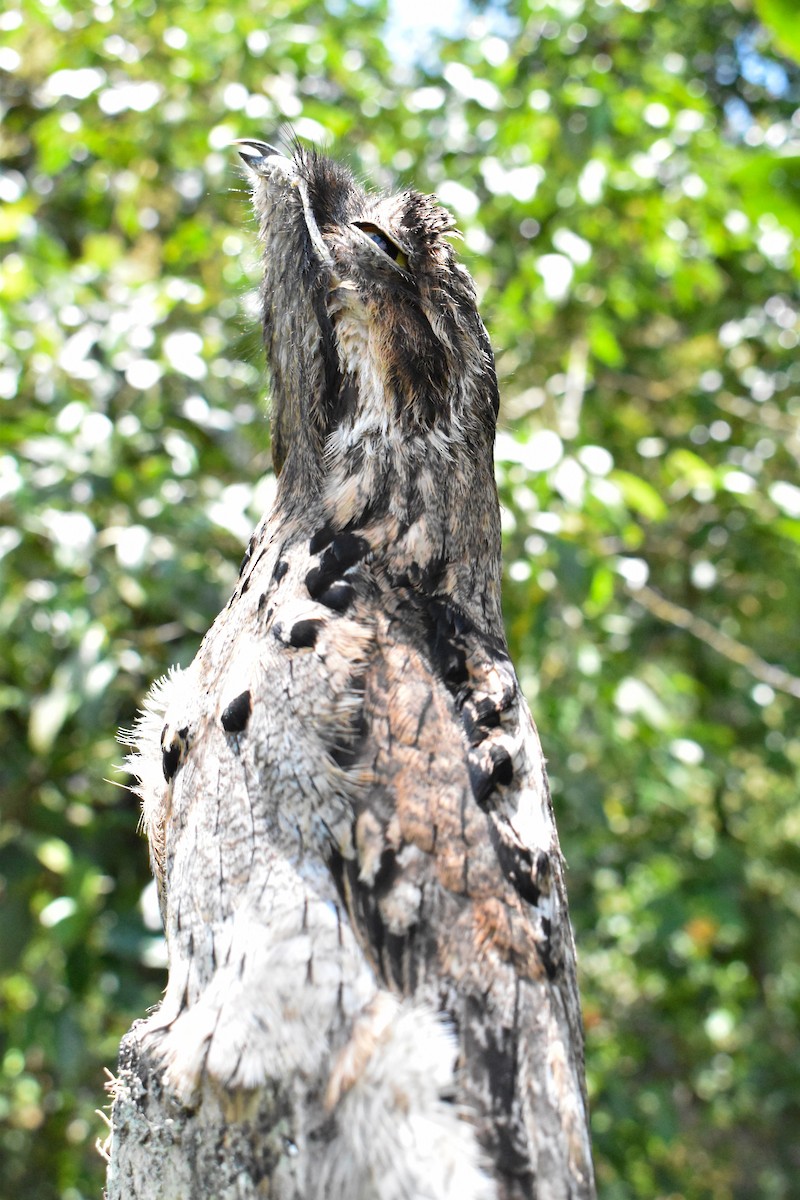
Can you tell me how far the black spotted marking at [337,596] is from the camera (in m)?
1.66

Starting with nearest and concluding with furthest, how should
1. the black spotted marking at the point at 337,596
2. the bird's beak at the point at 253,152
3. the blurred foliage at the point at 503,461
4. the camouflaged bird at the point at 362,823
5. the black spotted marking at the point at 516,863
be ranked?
the camouflaged bird at the point at 362,823 < the black spotted marking at the point at 516,863 < the black spotted marking at the point at 337,596 < the bird's beak at the point at 253,152 < the blurred foliage at the point at 503,461

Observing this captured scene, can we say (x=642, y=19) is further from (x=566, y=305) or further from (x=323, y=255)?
(x=323, y=255)

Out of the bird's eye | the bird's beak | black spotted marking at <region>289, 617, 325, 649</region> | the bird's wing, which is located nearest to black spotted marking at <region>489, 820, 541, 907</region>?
the bird's wing

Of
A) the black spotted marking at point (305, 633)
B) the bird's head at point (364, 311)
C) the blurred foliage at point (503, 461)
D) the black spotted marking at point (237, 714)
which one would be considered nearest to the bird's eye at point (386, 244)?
the bird's head at point (364, 311)

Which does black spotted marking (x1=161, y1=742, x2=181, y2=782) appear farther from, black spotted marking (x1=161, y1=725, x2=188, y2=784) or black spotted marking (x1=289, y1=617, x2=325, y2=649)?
black spotted marking (x1=289, y1=617, x2=325, y2=649)

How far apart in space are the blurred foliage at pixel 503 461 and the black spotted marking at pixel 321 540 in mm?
803

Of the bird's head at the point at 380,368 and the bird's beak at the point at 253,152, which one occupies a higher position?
the bird's beak at the point at 253,152

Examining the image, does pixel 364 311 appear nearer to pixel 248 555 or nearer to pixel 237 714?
pixel 248 555

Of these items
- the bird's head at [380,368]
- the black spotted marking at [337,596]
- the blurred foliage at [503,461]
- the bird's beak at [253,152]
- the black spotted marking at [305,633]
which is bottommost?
the blurred foliage at [503,461]

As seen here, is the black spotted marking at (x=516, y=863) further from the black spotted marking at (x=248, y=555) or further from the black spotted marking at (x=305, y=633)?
the black spotted marking at (x=248, y=555)

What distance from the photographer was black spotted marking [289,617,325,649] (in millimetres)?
1604

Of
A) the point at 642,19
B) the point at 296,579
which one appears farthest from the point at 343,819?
the point at 642,19

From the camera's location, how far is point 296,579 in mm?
1724

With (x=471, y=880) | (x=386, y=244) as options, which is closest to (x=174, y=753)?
(x=471, y=880)
